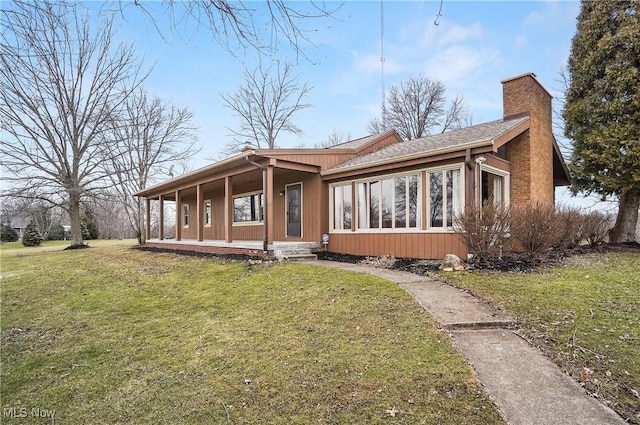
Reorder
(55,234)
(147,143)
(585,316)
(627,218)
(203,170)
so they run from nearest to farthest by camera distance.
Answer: (585,316) < (627,218) < (203,170) < (147,143) < (55,234)

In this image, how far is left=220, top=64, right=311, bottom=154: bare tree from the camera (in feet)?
99.2

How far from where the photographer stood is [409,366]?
12.1 ft

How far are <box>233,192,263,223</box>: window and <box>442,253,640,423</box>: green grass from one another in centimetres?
935

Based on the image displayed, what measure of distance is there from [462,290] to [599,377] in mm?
2841

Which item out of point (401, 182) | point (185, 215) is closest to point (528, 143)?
point (401, 182)

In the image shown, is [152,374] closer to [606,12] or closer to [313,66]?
[313,66]

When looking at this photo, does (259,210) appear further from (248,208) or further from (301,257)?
(301,257)

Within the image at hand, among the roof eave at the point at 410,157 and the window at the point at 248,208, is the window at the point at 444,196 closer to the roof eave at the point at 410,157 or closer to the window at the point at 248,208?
the roof eave at the point at 410,157

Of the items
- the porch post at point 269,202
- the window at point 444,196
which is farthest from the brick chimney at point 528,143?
the porch post at point 269,202

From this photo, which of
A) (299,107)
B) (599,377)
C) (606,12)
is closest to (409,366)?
(599,377)

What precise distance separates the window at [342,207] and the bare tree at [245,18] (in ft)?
27.7

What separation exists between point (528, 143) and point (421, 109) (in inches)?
849

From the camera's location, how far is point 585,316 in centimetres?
491

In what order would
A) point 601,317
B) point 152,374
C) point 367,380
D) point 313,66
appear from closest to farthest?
point 313,66 → point 367,380 → point 152,374 → point 601,317
